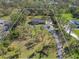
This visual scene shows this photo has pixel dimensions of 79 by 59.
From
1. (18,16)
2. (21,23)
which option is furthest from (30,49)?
(18,16)

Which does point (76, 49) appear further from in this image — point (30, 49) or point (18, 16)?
point (18, 16)

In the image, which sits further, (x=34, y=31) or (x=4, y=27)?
(x=4, y=27)

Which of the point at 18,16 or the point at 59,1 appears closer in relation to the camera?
the point at 18,16

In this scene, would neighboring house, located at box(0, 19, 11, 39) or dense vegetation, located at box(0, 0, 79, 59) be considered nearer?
dense vegetation, located at box(0, 0, 79, 59)

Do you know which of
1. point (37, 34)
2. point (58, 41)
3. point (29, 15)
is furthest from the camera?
point (29, 15)

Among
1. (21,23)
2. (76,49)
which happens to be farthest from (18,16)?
(76,49)

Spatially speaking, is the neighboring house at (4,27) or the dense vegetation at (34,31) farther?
the neighboring house at (4,27)

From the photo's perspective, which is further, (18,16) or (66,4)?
(66,4)

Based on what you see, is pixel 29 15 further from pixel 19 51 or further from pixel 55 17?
pixel 19 51

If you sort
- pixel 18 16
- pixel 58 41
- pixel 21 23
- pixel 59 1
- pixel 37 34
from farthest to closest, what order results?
pixel 59 1
pixel 18 16
pixel 21 23
pixel 37 34
pixel 58 41
